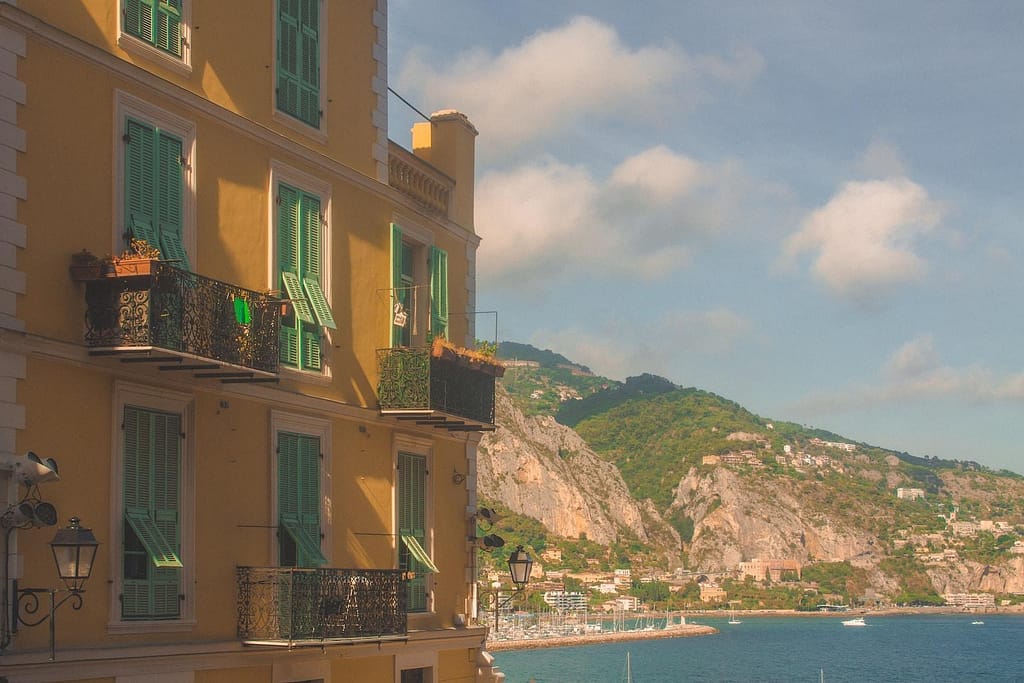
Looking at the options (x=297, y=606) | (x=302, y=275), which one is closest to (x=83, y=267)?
(x=302, y=275)

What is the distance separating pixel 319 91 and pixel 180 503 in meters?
5.72

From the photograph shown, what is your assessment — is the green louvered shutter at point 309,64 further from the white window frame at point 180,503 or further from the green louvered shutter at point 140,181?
the white window frame at point 180,503

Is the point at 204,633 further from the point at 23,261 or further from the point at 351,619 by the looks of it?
the point at 23,261

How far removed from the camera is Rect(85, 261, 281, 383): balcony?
12992mm

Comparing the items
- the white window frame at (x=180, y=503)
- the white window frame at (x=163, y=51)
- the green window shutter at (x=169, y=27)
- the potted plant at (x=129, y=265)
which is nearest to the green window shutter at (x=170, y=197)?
the white window frame at (x=163, y=51)

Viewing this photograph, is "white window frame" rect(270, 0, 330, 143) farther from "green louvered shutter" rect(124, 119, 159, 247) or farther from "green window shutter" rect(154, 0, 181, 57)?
"green louvered shutter" rect(124, 119, 159, 247)

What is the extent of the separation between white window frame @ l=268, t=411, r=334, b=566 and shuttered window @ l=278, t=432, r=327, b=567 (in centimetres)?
7

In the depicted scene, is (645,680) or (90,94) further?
(645,680)

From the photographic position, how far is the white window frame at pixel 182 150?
1370 centimetres

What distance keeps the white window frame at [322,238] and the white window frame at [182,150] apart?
1513mm

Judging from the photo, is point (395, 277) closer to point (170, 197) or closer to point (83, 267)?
point (170, 197)

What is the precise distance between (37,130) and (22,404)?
8.01 feet

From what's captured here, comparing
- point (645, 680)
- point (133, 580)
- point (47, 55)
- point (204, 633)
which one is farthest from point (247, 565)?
point (645, 680)

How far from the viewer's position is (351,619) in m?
15.8
